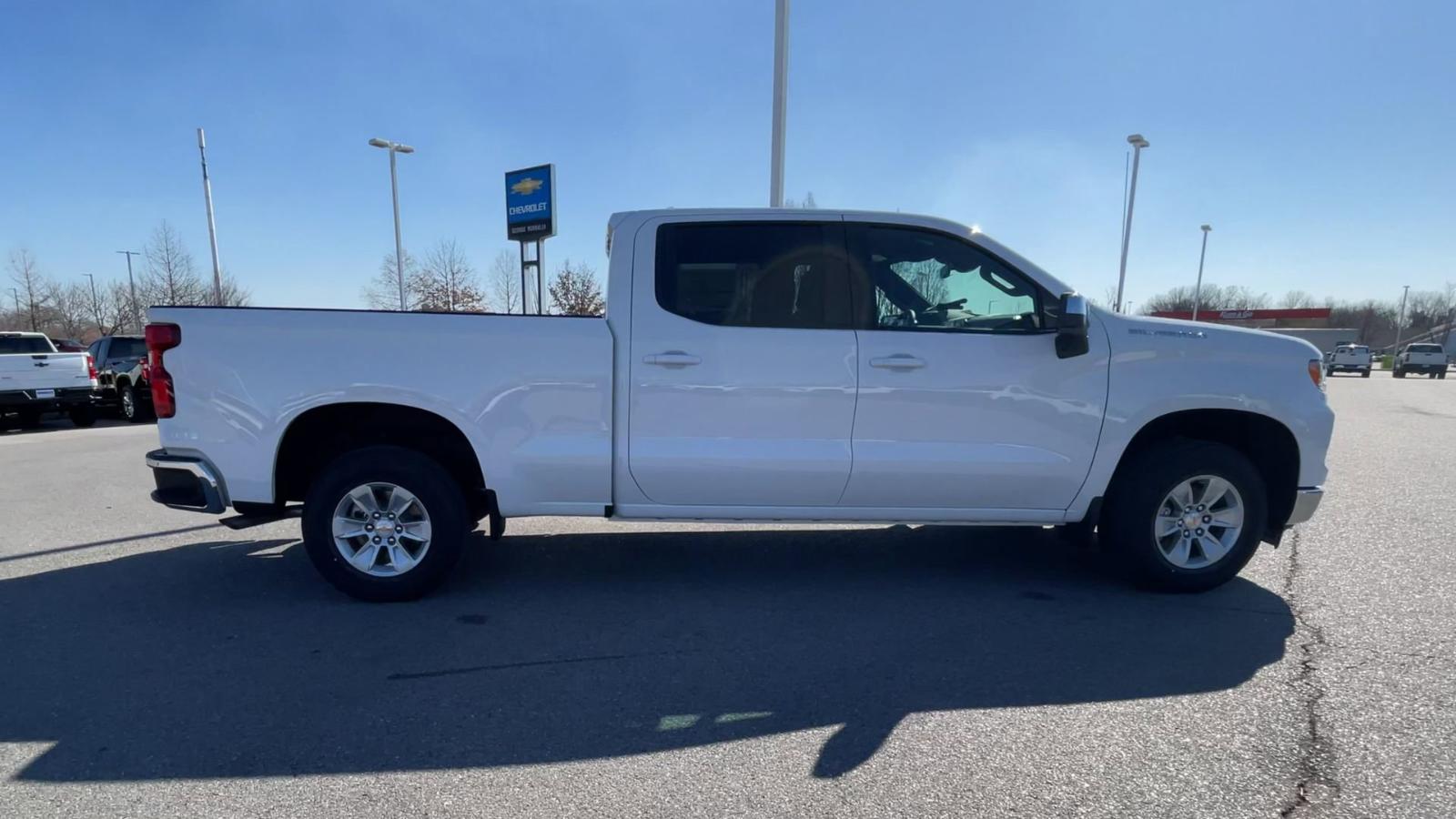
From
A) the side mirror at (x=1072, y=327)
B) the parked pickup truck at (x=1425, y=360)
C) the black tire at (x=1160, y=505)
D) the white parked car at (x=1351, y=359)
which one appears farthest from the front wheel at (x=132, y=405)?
the parked pickup truck at (x=1425, y=360)

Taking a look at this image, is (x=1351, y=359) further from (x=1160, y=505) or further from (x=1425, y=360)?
(x=1160, y=505)

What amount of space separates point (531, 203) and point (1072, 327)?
18157 millimetres

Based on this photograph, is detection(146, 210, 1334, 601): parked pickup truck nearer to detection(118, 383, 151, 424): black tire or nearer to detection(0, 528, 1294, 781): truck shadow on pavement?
detection(0, 528, 1294, 781): truck shadow on pavement

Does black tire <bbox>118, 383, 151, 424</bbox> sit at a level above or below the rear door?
below

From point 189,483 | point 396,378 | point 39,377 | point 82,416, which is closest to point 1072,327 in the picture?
point 396,378

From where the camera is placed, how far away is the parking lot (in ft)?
8.65

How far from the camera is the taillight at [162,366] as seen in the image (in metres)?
4.08

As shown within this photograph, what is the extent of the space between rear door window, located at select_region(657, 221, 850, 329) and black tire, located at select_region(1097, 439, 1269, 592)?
1.85 metres

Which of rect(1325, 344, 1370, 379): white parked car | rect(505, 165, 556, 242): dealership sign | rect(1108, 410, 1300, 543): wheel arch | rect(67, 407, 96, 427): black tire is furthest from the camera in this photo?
rect(1325, 344, 1370, 379): white parked car

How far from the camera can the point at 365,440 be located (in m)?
4.47

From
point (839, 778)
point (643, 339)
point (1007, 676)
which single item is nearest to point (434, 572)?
point (643, 339)

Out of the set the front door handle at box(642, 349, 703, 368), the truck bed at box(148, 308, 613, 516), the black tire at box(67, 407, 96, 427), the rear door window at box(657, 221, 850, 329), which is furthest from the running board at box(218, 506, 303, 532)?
the black tire at box(67, 407, 96, 427)

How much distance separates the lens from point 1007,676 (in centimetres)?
347

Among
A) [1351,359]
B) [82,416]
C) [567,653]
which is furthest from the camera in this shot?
[1351,359]
